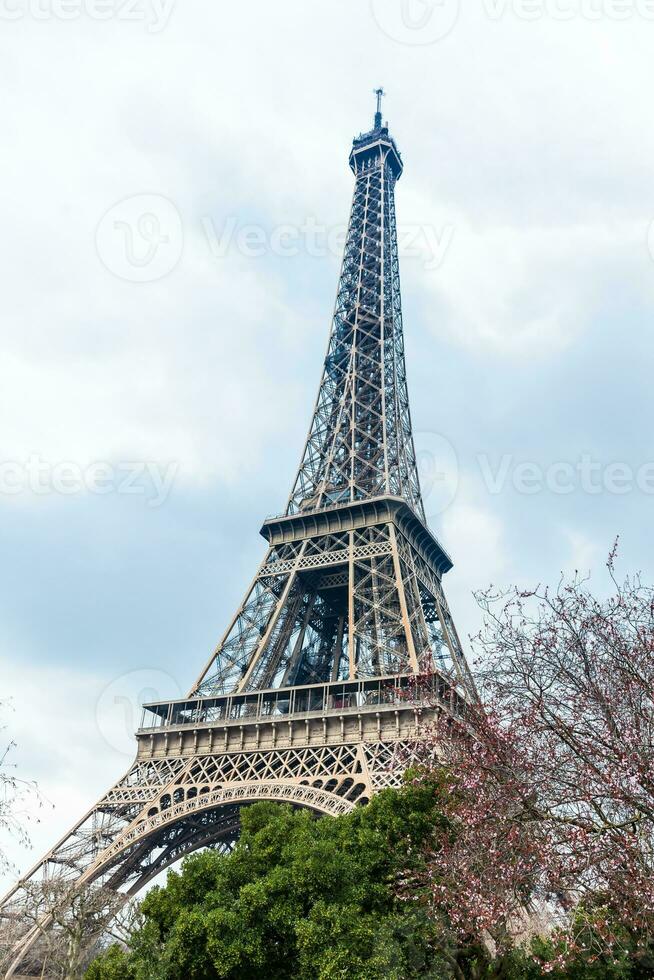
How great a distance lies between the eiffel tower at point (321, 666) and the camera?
30.7 m

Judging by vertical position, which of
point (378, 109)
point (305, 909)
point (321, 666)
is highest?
point (378, 109)

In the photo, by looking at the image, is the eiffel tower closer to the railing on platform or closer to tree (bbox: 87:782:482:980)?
the railing on platform

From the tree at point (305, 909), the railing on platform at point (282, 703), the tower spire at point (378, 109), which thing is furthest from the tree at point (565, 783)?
the tower spire at point (378, 109)

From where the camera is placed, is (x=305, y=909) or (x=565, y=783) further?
(x=305, y=909)

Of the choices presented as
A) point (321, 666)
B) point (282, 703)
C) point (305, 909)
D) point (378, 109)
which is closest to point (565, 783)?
point (305, 909)

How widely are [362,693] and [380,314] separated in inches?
1115

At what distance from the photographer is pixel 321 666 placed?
4391cm

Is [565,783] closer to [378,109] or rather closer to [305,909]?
[305,909]

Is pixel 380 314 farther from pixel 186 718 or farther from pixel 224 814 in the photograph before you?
pixel 224 814

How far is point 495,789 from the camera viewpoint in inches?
554

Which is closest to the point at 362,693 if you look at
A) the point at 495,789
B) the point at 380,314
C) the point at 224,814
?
the point at 224,814

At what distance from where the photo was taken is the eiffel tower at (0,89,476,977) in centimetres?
3066

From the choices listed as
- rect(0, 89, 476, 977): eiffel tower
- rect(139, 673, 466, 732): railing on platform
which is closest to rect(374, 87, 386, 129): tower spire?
rect(0, 89, 476, 977): eiffel tower

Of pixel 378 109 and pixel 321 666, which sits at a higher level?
pixel 378 109
